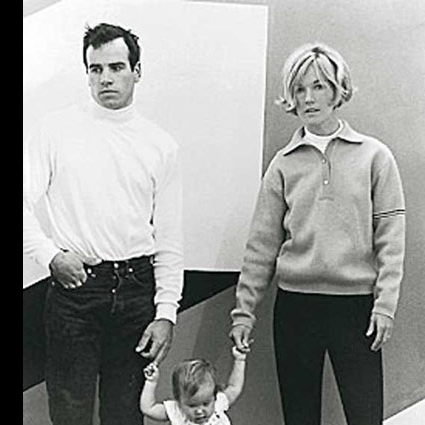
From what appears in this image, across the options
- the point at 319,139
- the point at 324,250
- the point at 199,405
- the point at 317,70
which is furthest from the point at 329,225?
the point at 199,405

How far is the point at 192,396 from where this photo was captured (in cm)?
154

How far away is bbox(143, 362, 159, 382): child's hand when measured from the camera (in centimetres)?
157

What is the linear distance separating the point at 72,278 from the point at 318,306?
399 mm

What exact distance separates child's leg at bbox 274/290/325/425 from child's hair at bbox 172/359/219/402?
0.39 ft

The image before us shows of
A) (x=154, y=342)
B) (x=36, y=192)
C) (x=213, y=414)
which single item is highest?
(x=36, y=192)

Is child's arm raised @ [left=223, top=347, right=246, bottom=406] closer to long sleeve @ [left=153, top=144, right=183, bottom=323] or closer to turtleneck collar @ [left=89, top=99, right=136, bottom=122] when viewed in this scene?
long sleeve @ [left=153, top=144, right=183, bottom=323]

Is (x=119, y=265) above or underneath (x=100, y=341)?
above

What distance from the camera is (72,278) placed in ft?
5.06

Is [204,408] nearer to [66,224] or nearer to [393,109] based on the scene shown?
[66,224]

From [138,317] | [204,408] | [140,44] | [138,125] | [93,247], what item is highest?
[140,44]

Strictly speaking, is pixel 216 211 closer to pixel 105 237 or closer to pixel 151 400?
pixel 105 237

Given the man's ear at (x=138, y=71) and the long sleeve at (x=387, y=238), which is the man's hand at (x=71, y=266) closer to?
the man's ear at (x=138, y=71)

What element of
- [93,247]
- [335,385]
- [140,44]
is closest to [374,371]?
[335,385]

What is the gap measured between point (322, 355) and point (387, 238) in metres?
0.22
